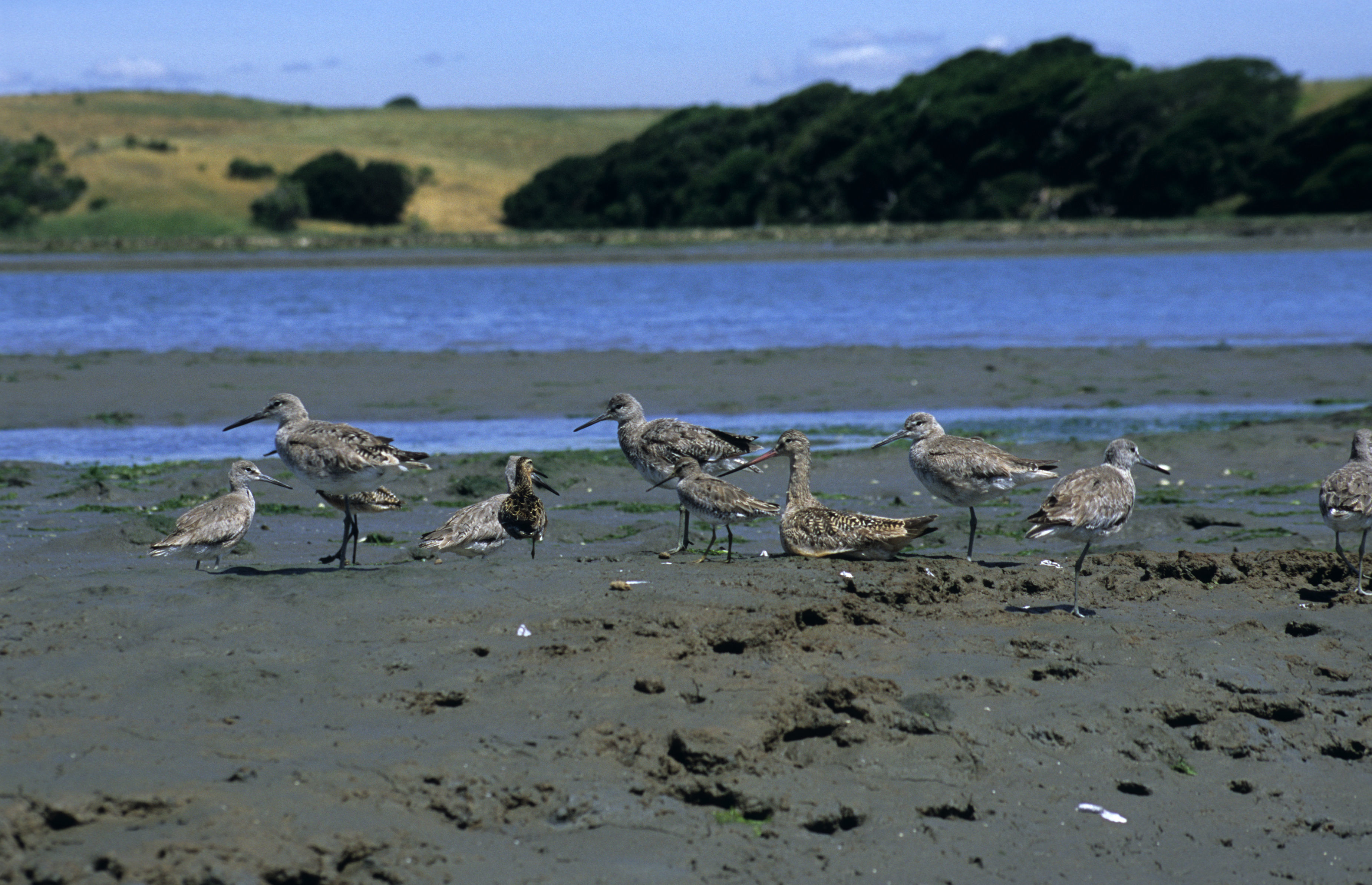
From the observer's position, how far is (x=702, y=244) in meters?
70.4

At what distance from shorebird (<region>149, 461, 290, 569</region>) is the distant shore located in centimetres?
4931

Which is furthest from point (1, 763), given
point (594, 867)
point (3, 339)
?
point (3, 339)

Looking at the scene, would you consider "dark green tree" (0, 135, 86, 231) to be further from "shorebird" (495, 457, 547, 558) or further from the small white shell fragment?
the small white shell fragment

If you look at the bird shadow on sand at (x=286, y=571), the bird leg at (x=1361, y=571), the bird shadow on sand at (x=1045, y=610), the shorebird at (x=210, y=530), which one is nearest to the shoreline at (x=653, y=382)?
the shorebird at (x=210, y=530)

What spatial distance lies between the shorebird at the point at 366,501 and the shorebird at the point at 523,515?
0.91 metres

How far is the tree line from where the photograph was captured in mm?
71688

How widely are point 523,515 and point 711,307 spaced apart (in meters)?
25.9

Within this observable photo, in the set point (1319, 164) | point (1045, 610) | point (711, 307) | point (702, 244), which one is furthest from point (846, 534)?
point (1319, 164)

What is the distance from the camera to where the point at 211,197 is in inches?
3361

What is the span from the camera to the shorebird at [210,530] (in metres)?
8.55

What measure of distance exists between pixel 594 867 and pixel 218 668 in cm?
228

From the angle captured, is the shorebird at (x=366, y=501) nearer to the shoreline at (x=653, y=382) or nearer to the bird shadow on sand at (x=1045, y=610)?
the bird shadow on sand at (x=1045, y=610)

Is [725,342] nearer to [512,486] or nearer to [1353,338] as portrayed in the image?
[1353,338]

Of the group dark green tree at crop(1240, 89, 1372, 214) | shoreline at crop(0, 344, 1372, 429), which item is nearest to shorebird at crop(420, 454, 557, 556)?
shoreline at crop(0, 344, 1372, 429)
